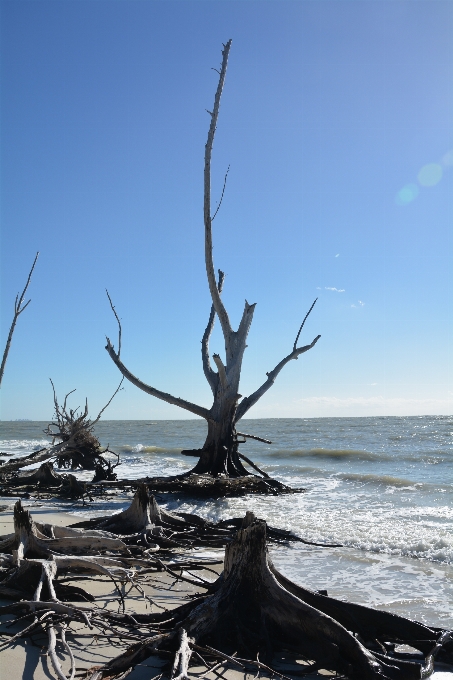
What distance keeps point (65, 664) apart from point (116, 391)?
7.94 m

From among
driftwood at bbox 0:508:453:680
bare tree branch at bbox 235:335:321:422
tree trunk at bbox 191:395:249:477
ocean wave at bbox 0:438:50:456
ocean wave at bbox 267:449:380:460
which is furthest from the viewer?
ocean wave at bbox 0:438:50:456

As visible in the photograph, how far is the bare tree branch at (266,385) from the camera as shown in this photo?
11.5m

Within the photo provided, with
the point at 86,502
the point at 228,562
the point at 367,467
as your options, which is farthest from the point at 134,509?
the point at 367,467

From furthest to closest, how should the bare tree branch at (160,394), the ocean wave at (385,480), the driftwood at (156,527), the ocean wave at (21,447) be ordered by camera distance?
1. the ocean wave at (21,447)
2. the ocean wave at (385,480)
3. the bare tree branch at (160,394)
4. the driftwood at (156,527)

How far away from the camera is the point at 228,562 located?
2736mm

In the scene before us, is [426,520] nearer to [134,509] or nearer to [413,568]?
[413,568]

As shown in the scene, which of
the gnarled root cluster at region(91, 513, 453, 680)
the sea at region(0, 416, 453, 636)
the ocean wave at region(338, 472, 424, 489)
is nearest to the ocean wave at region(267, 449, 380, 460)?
the sea at region(0, 416, 453, 636)

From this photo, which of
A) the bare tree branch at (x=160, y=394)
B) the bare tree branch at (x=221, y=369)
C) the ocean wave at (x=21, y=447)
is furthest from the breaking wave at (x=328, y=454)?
the bare tree branch at (x=221, y=369)

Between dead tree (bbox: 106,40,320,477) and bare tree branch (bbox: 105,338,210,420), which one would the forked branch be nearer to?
dead tree (bbox: 106,40,320,477)

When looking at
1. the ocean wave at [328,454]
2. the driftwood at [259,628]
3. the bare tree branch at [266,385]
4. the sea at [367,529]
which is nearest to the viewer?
the driftwood at [259,628]

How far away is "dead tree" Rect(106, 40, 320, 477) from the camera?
1059 centimetres

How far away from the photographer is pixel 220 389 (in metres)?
10.9

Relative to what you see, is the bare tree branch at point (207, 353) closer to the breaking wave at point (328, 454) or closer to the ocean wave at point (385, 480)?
the ocean wave at point (385, 480)

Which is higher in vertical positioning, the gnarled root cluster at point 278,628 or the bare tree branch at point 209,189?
the bare tree branch at point 209,189
